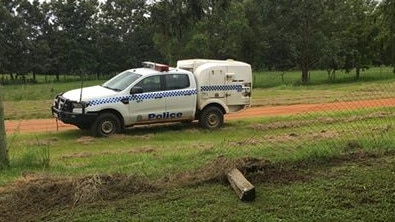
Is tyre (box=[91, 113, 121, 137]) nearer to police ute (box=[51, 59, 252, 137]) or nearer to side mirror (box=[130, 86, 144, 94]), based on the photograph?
police ute (box=[51, 59, 252, 137])

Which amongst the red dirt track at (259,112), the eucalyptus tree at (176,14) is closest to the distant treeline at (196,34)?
the eucalyptus tree at (176,14)

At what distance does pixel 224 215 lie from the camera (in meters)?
6.11

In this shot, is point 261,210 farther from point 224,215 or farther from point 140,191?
point 140,191

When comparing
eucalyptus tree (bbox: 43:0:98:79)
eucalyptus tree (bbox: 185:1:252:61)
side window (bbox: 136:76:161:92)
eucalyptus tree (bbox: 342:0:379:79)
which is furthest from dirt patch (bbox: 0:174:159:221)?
eucalyptus tree (bbox: 43:0:98:79)

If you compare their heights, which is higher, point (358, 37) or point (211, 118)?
point (358, 37)

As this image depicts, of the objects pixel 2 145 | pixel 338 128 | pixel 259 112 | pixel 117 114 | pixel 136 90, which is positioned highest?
pixel 136 90

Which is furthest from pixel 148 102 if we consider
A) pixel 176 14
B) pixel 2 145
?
pixel 176 14

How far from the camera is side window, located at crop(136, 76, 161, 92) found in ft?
54.1

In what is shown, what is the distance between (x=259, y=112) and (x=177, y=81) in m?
6.23

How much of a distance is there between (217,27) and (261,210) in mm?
41503

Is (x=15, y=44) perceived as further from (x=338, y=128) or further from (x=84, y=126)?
(x=338, y=128)

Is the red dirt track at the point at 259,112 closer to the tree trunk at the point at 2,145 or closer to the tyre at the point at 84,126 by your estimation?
the tyre at the point at 84,126

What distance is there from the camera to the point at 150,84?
1661 cm

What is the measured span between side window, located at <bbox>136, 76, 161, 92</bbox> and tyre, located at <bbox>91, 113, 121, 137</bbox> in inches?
48.8
